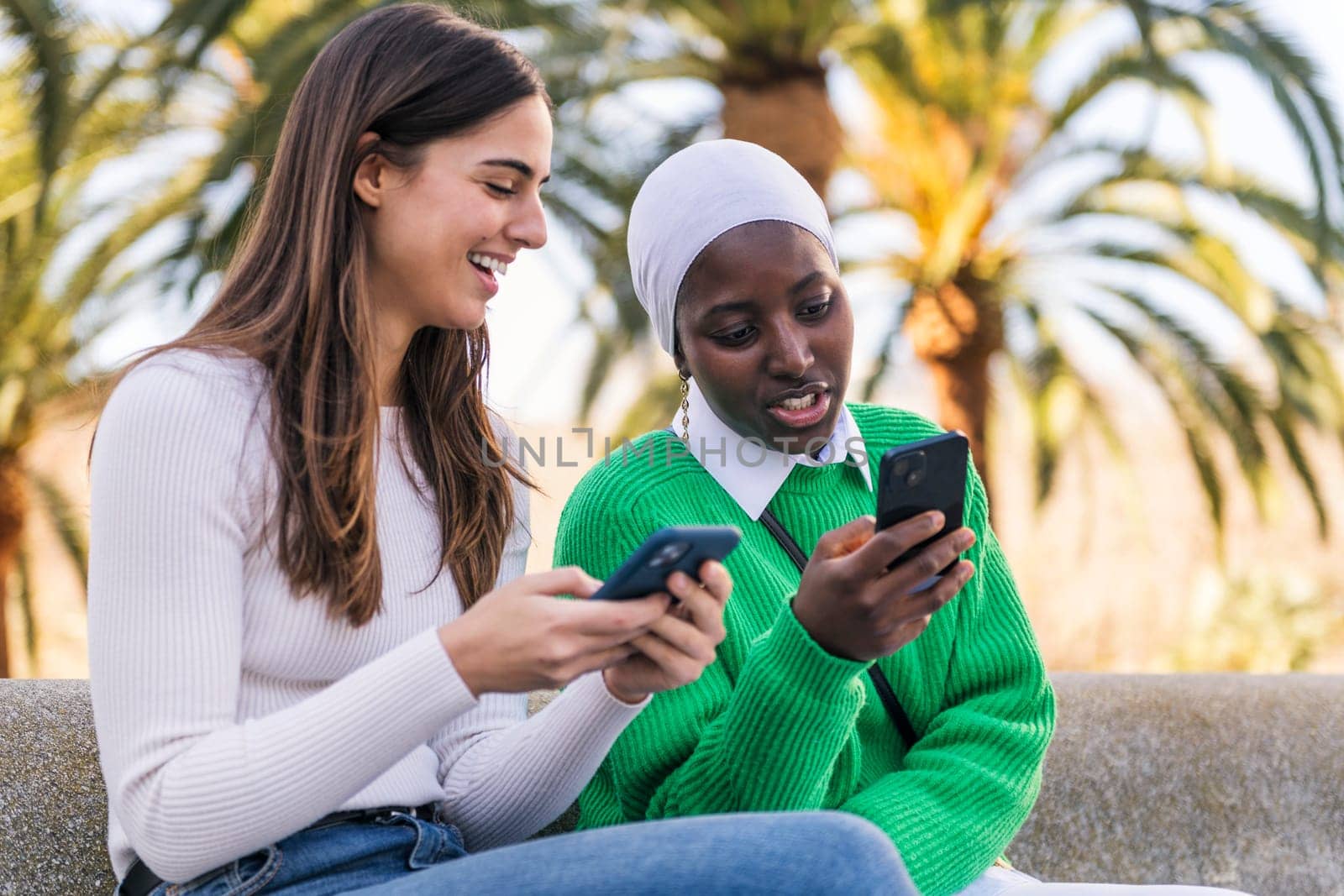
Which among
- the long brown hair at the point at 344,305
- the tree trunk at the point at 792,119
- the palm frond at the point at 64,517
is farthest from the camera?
the palm frond at the point at 64,517

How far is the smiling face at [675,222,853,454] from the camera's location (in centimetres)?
259

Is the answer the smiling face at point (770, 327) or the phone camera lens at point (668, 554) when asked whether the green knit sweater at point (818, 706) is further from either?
the phone camera lens at point (668, 554)

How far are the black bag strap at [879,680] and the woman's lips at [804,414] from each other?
0.21 m

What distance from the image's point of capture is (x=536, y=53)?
7.21m

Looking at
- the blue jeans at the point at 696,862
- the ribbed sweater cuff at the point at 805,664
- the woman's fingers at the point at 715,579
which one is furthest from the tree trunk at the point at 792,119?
the blue jeans at the point at 696,862

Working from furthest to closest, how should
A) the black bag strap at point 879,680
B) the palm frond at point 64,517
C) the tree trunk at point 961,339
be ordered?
the tree trunk at point 961,339 → the palm frond at point 64,517 → the black bag strap at point 879,680

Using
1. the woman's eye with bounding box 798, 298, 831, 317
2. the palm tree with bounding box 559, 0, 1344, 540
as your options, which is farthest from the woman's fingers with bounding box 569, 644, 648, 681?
the palm tree with bounding box 559, 0, 1344, 540

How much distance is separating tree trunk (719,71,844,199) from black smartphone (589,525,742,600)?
6.76 meters

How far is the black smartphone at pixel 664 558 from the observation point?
1.83 meters

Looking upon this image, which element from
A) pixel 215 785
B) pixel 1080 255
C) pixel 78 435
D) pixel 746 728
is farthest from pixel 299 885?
pixel 78 435

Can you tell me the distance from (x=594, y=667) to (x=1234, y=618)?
12.9 metres

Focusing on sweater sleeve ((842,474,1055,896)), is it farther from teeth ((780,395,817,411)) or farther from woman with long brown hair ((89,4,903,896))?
woman with long brown hair ((89,4,903,896))

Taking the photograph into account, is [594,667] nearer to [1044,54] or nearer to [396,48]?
[396,48]

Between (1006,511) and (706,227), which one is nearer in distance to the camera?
(706,227)
